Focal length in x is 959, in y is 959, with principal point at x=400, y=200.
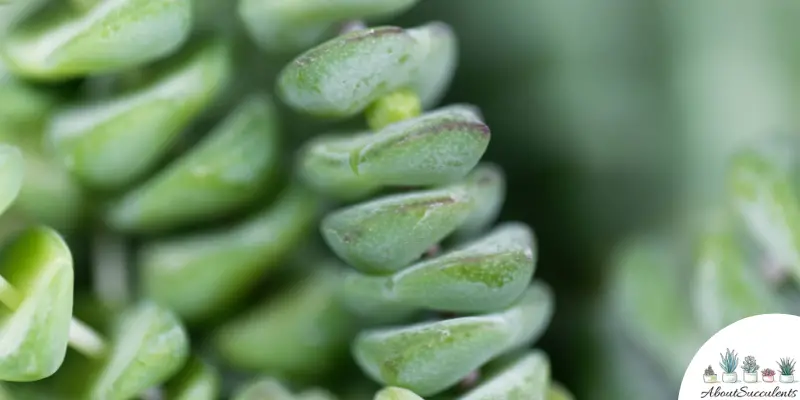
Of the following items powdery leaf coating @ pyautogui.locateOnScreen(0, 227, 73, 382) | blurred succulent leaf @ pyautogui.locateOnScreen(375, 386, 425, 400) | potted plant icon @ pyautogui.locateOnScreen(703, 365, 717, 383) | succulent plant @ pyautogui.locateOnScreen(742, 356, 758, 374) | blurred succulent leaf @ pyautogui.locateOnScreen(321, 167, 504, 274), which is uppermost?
blurred succulent leaf @ pyautogui.locateOnScreen(321, 167, 504, 274)

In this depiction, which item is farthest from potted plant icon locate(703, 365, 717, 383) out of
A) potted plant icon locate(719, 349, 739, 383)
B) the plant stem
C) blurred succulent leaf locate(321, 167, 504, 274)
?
the plant stem

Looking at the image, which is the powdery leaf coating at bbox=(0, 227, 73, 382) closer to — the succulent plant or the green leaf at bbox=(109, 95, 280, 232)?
the green leaf at bbox=(109, 95, 280, 232)

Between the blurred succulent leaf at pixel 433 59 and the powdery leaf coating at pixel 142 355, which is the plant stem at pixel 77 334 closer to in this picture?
the powdery leaf coating at pixel 142 355

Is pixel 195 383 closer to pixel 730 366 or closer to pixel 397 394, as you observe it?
pixel 397 394

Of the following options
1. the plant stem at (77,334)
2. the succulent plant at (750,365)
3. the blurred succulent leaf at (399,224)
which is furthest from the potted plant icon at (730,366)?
the plant stem at (77,334)

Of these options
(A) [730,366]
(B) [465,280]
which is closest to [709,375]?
(A) [730,366]

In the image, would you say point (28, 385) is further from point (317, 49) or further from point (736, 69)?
point (736, 69)
